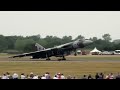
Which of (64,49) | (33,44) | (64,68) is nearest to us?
(64,68)

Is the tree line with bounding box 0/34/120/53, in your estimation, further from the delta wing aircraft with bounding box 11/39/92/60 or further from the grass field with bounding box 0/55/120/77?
the grass field with bounding box 0/55/120/77

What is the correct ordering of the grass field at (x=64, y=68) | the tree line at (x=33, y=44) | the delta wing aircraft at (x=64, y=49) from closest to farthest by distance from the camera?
the grass field at (x=64, y=68) < the delta wing aircraft at (x=64, y=49) < the tree line at (x=33, y=44)

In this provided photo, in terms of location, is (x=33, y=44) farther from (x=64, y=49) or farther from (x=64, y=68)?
(x=64, y=68)

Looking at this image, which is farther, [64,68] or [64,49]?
[64,49]

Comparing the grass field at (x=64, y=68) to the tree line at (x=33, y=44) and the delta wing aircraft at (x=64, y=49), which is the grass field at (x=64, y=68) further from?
the tree line at (x=33, y=44)

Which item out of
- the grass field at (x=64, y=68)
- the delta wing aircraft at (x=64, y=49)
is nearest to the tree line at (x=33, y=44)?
the delta wing aircraft at (x=64, y=49)

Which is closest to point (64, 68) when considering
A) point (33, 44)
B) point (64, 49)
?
point (64, 49)

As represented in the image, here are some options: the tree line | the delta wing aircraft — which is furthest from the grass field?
the tree line

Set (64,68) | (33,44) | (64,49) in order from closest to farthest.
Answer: (64,68) → (64,49) → (33,44)

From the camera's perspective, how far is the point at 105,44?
7431 cm

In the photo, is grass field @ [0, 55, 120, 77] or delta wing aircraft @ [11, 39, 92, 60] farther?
delta wing aircraft @ [11, 39, 92, 60]
